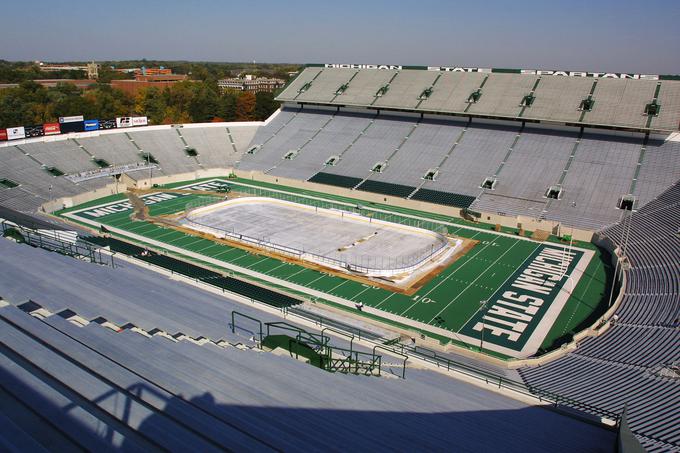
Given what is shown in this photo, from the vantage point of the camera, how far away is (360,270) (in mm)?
26672

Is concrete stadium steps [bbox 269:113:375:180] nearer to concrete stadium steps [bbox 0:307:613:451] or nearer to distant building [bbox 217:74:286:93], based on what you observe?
concrete stadium steps [bbox 0:307:613:451]

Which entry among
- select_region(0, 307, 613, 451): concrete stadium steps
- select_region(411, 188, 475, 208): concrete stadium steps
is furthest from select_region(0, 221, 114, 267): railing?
select_region(411, 188, 475, 208): concrete stadium steps

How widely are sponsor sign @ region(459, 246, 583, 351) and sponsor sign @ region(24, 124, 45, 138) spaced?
41388 millimetres

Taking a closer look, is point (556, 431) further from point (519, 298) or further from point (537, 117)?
point (537, 117)

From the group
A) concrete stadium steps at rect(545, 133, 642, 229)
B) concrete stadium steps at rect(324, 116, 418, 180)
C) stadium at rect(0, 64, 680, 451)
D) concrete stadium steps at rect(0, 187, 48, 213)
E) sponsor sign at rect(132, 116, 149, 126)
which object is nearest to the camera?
stadium at rect(0, 64, 680, 451)

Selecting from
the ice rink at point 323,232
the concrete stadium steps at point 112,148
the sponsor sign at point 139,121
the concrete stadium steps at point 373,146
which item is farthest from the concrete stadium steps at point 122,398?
the sponsor sign at point 139,121

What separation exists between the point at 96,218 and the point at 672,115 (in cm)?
4358

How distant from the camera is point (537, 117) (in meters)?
42.6

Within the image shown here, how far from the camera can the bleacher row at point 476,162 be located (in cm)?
3581

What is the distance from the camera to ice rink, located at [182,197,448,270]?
28595 millimetres

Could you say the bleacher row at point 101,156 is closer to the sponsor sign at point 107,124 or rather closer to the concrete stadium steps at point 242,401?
the sponsor sign at point 107,124

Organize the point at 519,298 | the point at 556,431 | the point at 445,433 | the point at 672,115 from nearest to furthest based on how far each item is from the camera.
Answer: the point at 445,433, the point at 556,431, the point at 519,298, the point at 672,115

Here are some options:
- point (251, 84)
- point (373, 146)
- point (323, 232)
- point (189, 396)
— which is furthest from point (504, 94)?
point (251, 84)

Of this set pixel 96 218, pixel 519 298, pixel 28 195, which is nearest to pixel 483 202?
pixel 519 298
